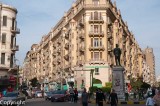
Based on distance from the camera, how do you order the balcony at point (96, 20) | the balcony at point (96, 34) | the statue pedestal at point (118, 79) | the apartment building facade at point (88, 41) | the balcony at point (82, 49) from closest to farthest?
1. the statue pedestal at point (118, 79)
2. the apartment building facade at point (88, 41)
3. the balcony at point (96, 34)
4. the balcony at point (96, 20)
5. the balcony at point (82, 49)

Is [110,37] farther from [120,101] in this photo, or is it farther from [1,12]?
[120,101]

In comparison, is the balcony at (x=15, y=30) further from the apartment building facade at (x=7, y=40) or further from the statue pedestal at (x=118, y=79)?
the statue pedestal at (x=118, y=79)

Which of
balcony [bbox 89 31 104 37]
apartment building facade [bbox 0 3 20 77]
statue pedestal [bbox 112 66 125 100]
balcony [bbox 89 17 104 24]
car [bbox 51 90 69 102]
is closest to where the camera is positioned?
statue pedestal [bbox 112 66 125 100]

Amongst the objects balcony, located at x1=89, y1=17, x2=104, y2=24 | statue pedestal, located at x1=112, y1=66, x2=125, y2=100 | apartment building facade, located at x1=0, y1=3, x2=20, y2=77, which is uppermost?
balcony, located at x1=89, y1=17, x2=104, y2=24

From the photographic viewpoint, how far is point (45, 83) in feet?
337

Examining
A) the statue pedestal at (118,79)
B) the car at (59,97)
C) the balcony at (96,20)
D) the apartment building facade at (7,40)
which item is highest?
the balcony at (96,20)

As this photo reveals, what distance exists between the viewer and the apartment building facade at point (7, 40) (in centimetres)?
5328

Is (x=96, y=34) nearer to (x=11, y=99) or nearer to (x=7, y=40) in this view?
(x=7, y=40)

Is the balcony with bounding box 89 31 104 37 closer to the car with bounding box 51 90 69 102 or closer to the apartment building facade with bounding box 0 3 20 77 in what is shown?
the apartment building facade with bounding box 0 3 20 77

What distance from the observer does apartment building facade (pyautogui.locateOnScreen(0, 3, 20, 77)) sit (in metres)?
53.3

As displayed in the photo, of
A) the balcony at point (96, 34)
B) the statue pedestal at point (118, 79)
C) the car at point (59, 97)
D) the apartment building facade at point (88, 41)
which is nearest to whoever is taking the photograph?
the statue pedestal at point (118, 79)

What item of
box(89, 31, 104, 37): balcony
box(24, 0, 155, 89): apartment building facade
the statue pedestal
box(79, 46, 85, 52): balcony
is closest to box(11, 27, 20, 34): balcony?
box(24, 0, 155, 89): apartment building facade

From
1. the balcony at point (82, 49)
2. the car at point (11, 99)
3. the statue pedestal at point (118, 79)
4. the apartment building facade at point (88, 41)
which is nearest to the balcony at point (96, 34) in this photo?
the apartment building facade at point (88, 41)

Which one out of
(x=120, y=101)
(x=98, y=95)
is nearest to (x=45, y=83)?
(x=120, y=101)
